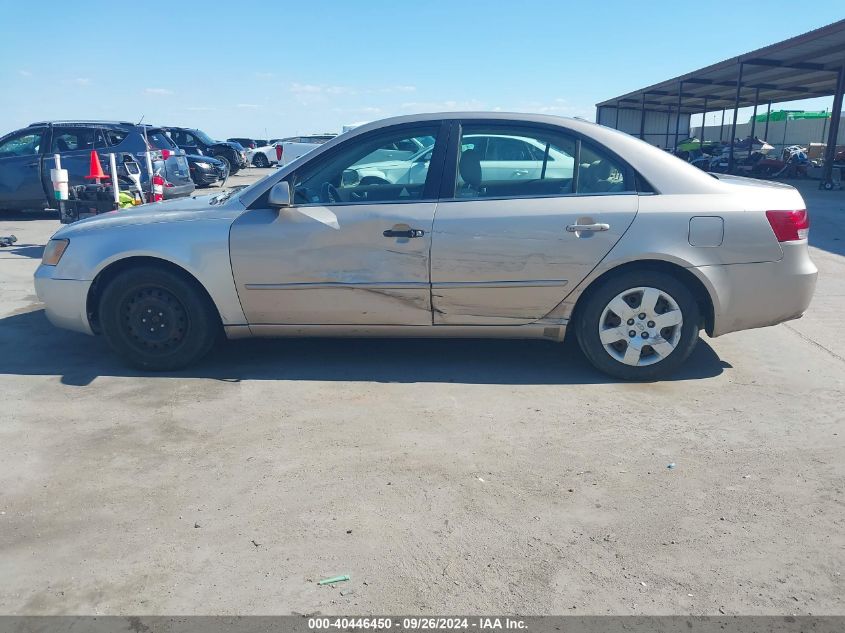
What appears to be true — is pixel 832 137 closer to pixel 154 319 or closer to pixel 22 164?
pixel 22 164

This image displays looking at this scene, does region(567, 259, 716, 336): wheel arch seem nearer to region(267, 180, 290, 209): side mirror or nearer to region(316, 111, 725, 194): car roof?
region(316, 111, 725, 194): car roof

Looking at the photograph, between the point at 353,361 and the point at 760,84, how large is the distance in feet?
99.1

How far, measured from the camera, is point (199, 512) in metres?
2.98

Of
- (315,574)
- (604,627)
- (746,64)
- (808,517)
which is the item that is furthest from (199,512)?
(746,64)

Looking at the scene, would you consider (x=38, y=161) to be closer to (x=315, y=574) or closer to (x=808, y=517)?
(x=315, y=574)

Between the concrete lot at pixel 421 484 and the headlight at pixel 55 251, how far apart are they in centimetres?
72

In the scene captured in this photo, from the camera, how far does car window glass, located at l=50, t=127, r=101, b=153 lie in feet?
41.0

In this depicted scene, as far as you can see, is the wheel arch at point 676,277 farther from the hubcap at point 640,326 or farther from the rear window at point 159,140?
the rear window at point 159,140

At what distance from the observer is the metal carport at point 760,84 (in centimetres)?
2036

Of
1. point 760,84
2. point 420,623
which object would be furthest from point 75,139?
point 760,84

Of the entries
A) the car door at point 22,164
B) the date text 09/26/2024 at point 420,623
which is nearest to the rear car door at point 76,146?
the car door at point 22,164

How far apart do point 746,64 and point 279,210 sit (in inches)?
929

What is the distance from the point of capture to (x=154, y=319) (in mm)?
4582

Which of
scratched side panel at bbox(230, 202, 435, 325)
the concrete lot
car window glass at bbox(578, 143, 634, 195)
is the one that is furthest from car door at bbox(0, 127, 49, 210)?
car window glass at bbox(578, 143, 634, 195)
